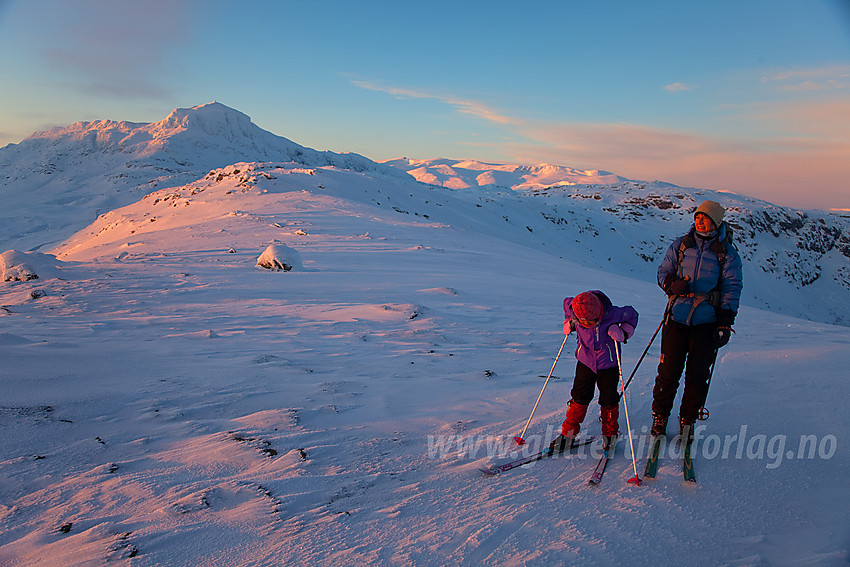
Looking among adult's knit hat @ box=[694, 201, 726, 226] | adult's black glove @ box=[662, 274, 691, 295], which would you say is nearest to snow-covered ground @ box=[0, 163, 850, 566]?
adult's black glove @ box=[662, 274, 691, 295]

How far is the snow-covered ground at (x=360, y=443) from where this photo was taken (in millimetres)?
2820

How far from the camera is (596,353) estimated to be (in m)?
3.93

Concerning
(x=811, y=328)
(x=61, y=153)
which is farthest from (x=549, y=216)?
(x=61, y=153)

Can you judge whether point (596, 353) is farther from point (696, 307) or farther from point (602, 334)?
point (696, 307)

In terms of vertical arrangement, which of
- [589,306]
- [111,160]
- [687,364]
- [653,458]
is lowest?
[653,458]

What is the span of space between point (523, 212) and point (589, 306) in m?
35.8

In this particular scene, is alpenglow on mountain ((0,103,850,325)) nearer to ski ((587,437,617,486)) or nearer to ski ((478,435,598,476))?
ski ((478,435,598,476))

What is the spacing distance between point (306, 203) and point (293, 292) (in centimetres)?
1390

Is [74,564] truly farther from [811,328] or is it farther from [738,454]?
[811,328]

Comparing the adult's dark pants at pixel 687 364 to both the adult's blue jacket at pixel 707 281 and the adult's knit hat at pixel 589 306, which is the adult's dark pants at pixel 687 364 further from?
the adult's knit hat at pixel 589 306

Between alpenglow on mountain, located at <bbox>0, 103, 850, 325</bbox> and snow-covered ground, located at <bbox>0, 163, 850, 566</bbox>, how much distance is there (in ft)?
48.3

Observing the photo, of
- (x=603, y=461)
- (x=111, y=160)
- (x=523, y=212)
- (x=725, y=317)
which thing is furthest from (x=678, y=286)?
(x=111, y=160)

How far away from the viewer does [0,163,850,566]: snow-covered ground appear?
282cm

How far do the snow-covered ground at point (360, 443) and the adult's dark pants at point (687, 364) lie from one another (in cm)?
38
